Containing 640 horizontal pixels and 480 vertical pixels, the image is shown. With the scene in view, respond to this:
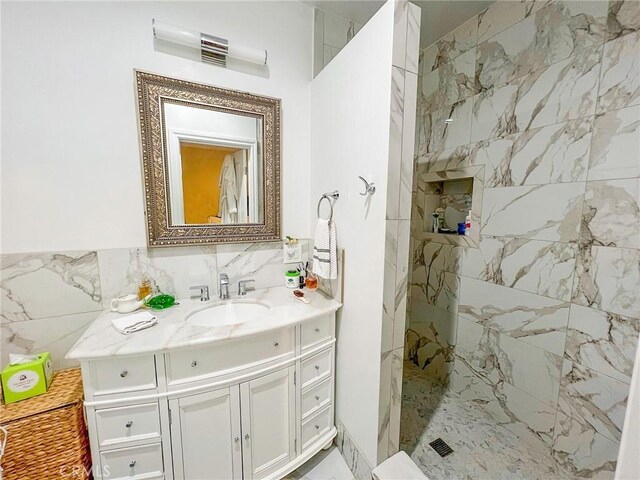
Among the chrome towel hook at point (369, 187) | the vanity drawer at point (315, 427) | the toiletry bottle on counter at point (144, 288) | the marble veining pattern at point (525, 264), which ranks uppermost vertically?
the chrome towel hook at point (369, 187)

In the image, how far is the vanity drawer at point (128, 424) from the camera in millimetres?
1003

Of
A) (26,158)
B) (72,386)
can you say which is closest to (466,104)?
(26,158)

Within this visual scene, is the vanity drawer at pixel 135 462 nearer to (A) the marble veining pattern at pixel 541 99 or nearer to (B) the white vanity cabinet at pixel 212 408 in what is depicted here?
(B) the white vanity cabinet at pixel 212 408

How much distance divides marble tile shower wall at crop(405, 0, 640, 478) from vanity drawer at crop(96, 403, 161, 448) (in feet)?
6.58

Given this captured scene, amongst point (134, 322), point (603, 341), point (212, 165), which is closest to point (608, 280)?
point (603, 341)

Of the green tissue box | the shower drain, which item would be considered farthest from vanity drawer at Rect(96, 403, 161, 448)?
the shower drain

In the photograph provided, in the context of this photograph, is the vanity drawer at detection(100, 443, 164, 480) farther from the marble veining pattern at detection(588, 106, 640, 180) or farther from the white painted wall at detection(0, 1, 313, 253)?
the marble veining pattern at detection(588, 106, 640, 180)

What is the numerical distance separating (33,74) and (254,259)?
137 cm

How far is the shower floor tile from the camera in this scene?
139 centimetres

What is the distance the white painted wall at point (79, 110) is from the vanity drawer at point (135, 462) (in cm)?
96

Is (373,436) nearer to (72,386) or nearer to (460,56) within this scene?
(72,386)

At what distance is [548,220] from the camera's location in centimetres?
143

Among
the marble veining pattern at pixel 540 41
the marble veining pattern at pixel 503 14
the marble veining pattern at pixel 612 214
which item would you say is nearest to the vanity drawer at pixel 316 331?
the marble veining pattern at pixel 612 214

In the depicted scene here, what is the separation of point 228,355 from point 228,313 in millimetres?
389
